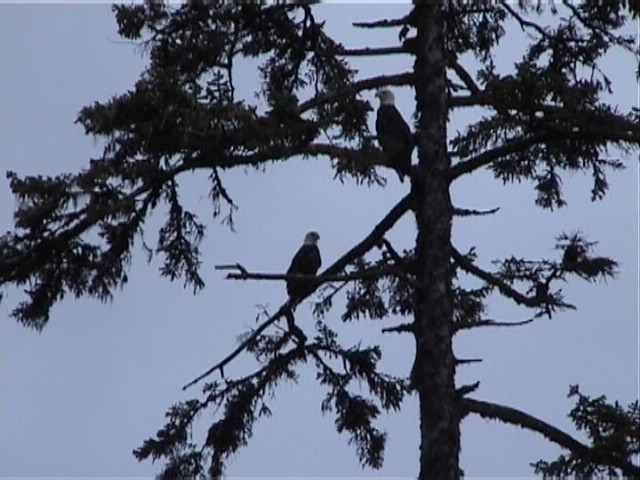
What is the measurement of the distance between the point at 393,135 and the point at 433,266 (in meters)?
1.40

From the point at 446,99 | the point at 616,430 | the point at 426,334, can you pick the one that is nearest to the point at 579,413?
the point at 616,430

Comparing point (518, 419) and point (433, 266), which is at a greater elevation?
point (433, 266)

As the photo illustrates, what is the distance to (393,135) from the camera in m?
10.5

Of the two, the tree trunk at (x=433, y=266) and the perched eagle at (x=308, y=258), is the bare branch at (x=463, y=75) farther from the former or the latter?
the perched eagle at (x=308, y=258)

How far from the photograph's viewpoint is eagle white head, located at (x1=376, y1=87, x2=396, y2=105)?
450 inches

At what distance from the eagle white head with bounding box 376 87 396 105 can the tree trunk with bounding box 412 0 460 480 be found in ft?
A: 4.23

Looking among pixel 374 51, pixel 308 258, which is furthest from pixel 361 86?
pixel 308 258

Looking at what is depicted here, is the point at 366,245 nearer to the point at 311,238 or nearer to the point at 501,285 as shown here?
the point at 501,285

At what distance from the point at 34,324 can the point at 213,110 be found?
2.10 metres

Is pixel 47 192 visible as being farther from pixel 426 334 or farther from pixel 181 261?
pixel 426 334

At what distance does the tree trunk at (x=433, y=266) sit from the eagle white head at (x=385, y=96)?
50.7 inches

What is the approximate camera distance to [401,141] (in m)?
10.3

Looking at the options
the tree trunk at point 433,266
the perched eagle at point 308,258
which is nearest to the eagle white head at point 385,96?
the tree trunk at point 433,266

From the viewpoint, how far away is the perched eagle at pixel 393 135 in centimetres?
998
